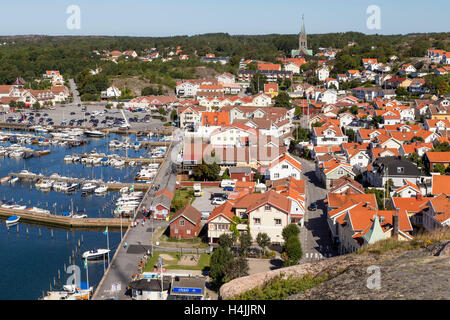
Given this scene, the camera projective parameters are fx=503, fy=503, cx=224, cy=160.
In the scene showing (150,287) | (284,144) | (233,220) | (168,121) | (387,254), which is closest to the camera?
(387,254)

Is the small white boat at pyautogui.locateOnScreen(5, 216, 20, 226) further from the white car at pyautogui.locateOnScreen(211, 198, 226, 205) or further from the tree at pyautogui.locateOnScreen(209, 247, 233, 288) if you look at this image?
the tree at pyautogui.locateOnScreen(209, 247, 233, 288)

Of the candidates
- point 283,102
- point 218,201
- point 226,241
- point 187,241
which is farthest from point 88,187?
point 283,102

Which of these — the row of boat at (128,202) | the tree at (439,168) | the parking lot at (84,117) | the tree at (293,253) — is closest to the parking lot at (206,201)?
the row of boat at (128,202)

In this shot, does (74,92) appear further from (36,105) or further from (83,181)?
(83,181)

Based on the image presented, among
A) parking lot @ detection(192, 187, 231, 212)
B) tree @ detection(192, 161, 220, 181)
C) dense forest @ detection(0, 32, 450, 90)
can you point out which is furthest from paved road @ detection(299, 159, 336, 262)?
dense forest @ detection(0, 32, 450, 90)
